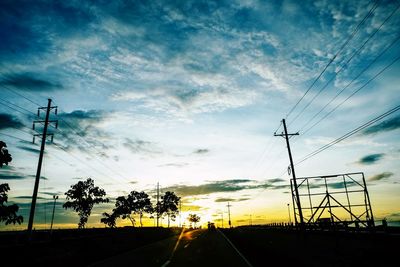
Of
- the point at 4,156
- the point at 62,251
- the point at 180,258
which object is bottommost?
the point at 180,258

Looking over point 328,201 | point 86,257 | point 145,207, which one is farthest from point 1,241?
point 145,207

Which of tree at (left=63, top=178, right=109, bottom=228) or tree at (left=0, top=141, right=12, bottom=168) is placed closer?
tree at (left=0, top=141, right=12, bottom=168)

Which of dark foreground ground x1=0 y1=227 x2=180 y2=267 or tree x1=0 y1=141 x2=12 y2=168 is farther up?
tree x1=0 y1=141 x2=12 y2=168

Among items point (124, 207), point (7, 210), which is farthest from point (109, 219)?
point (7, 210)

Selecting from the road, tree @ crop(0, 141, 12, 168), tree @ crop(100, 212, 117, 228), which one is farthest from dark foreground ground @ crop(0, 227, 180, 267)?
tree @ crop(100, 212, 117, 228)

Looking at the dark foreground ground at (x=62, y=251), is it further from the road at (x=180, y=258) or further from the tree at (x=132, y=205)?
the tree at (x=132, y=205)

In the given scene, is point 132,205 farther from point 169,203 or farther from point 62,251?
point 62,251

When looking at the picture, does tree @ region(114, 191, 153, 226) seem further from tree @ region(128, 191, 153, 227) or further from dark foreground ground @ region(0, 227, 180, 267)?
dark foreground ground @ region(0, 227, 180, 267)

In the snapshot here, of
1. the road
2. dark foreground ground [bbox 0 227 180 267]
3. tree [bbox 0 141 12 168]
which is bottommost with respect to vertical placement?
the road

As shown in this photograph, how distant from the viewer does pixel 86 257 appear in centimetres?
1546

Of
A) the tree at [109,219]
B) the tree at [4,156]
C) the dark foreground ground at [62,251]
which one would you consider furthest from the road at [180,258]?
the tree at [109,219]

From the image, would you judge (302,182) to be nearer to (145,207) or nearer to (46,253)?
(46,253)

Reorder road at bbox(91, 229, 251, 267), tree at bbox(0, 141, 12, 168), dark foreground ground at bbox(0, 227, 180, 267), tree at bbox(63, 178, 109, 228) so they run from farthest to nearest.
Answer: tree at bbox(63, 178, 109, 228), tree at bbox(0, 141, 12, 168), road at bbox(91, 229, 251, 267), dark foreground ground at bbox(0, 227, 180, 267)

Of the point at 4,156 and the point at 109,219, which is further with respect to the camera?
the point at 109,219
